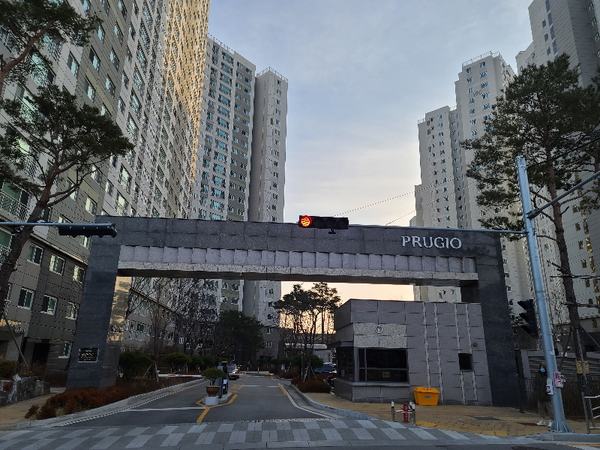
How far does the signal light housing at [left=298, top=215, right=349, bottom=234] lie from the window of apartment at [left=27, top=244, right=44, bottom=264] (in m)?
25.1

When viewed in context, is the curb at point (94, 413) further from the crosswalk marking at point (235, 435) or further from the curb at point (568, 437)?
the curb at point (568, 437)

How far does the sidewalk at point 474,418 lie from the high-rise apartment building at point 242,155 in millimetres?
81420

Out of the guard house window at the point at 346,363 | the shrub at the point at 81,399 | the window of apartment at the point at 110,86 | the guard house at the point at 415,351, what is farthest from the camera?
the window of apartment at the point at 110,86

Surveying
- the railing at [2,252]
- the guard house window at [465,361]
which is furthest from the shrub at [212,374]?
the railing at [2,252]

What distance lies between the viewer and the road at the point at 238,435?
451 inches

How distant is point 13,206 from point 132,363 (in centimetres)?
1257

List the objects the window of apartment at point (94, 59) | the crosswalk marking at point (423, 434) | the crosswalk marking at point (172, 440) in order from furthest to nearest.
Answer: the window of apartment at point (94, 59), the crosswalk marking at point (423, 434), the crosswalk marking at point (172, 440)

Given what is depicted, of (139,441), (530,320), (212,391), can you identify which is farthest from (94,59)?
(530,320)

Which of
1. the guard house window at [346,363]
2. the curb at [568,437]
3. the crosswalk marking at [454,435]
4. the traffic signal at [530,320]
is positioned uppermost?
the traffic signal at [530,320]

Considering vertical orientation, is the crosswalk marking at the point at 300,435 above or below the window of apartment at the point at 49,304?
below

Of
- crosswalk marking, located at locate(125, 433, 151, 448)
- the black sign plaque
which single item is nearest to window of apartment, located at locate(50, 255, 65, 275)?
the black sign plaque

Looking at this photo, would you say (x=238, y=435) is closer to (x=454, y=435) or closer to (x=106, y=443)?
(x=106, y=443)

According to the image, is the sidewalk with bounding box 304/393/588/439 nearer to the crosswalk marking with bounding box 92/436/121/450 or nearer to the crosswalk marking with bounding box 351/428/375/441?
the crosswalk marking with bounding box 351/428/375/441

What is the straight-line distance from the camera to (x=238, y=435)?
41.8 feet
